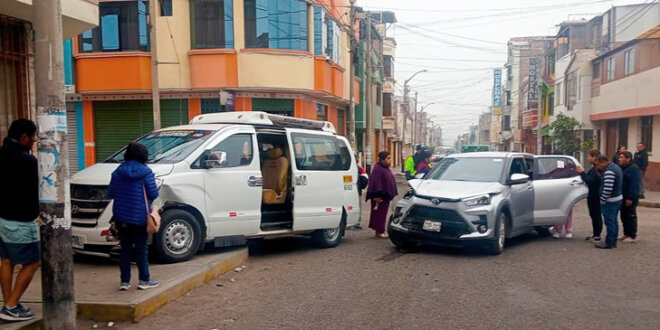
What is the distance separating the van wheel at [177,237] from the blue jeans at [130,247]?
46.8 inches

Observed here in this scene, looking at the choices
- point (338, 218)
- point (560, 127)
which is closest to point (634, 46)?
point (560, 127)

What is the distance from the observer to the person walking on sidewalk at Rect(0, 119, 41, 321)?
4.98m

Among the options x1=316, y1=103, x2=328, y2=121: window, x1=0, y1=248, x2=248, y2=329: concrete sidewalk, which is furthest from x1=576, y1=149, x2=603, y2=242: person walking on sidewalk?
x1=316, y1=103, x2=328, y2=121: window

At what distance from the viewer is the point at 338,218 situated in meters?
10.0

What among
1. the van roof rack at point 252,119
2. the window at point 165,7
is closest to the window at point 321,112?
the window at point 165,7

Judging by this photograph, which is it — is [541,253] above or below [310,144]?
below

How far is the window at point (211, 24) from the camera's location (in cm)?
1861

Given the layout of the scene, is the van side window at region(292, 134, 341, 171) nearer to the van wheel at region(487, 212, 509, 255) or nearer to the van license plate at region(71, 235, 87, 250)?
the van wheel at region(487, 212, 509, 255)

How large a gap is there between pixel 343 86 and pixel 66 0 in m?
17.0

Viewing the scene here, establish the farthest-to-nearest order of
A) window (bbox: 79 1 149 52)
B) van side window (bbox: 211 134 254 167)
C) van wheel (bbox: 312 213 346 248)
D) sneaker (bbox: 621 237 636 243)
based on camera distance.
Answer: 1. window (bbox: 79 1 149 52)
2. sneaker (bbox: 621 237 636 243)
3. van wheel (bbox: 312 213 346 248)
4. van side window (bbox: 211 134 254 167)

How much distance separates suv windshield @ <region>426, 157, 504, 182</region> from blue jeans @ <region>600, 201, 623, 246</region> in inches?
74.8

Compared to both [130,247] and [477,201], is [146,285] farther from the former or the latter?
[477,201]

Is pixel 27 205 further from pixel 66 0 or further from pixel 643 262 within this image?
pixel 643 262

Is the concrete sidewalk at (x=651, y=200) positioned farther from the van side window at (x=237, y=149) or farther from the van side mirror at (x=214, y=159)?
the van side mirror at (x=214, y=159)
